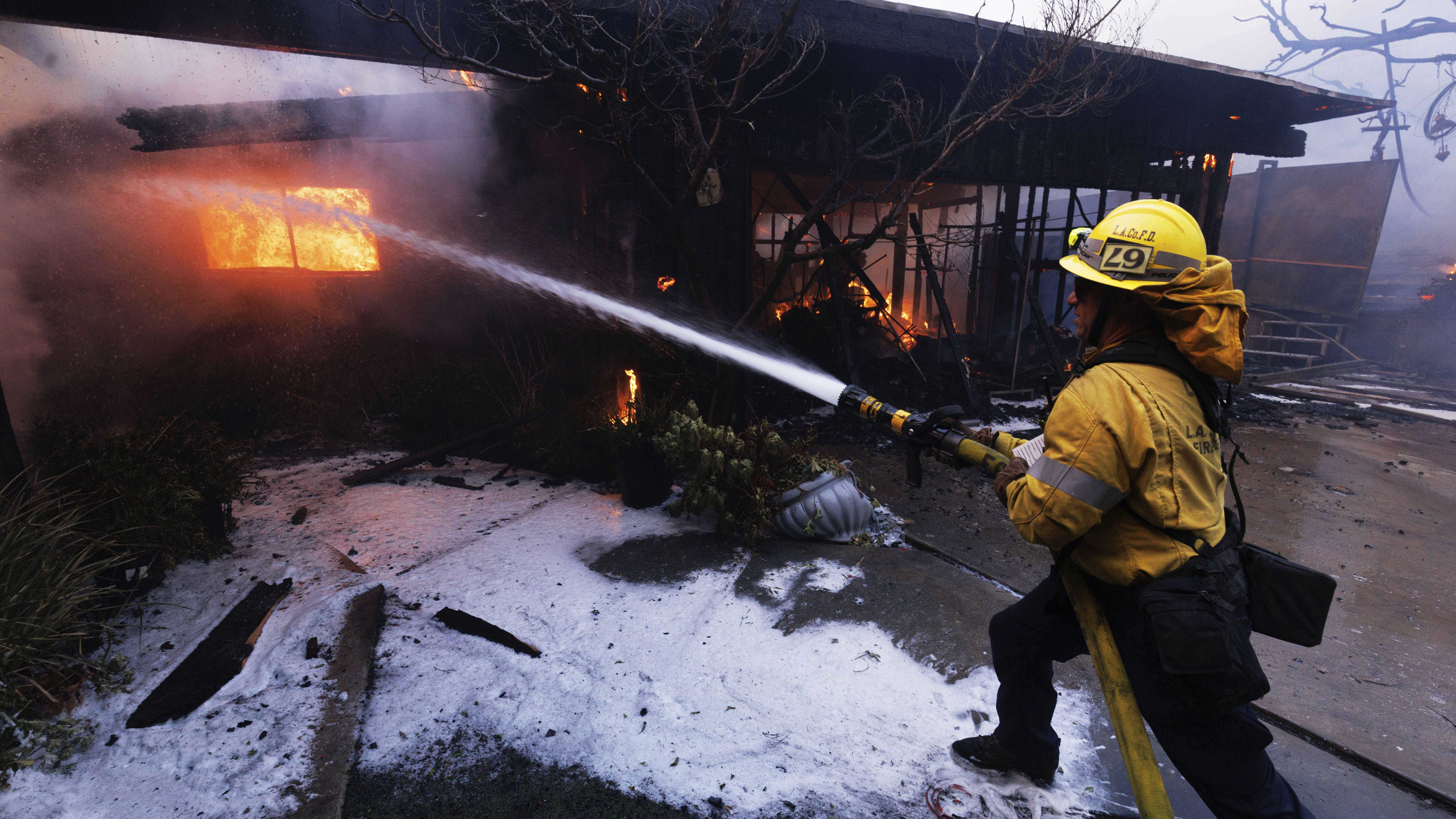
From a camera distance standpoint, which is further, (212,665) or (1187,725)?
(212,665)

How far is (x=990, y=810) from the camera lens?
2.42 meters

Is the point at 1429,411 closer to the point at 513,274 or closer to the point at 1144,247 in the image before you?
the point at 1144,247

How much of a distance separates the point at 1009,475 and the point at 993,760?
141 cm

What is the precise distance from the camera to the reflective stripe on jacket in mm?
1681

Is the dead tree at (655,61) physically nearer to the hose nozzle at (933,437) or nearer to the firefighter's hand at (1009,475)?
the hose nozzle at (933,437)

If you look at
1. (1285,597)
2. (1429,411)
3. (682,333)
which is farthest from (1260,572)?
(1429,411)

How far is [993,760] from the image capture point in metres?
2.58

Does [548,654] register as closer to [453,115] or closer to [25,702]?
[25,702]

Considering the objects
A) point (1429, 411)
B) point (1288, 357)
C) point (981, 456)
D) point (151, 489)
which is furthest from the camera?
point (1288, 357)

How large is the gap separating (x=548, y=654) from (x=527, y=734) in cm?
59

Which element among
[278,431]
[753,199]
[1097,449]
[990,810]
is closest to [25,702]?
[990,810]

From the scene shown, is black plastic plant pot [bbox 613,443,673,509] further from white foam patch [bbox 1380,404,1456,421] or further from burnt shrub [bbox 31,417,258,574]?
white foam patch [bbox 1380,404,1456,421]

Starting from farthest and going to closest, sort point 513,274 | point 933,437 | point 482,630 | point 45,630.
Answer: point 513,274, point 482,630, point 45,630, point 933,437

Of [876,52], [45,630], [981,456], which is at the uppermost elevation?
[876,52]
